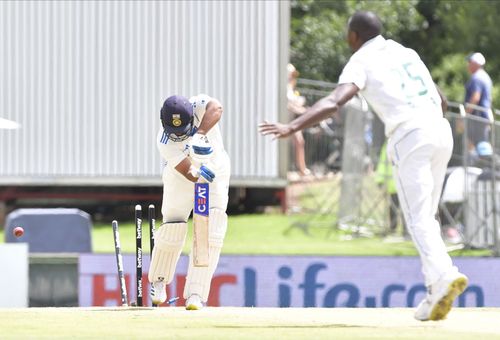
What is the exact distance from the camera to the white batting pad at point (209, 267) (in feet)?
36.5

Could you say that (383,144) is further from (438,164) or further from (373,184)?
(438,164)

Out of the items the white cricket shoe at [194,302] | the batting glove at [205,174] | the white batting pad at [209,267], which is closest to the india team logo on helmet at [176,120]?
the batting glove at [205,174]

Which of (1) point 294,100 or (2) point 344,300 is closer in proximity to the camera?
(2) point 344,300

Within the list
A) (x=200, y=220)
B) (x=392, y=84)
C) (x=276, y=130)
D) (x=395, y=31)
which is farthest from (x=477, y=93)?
(x=395, y=31)

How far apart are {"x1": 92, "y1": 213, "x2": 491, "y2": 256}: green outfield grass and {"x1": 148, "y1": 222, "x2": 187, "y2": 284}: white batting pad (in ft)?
18.3

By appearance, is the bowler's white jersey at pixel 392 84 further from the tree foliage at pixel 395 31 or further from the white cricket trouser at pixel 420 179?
the tree foliage at pixel 395 31

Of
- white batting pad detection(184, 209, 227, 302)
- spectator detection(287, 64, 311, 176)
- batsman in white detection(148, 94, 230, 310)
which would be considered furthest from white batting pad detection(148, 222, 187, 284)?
spectator detection(287, 64, 311, 176)

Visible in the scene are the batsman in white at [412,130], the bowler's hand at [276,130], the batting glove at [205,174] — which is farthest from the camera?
the batting glove at [205,174]

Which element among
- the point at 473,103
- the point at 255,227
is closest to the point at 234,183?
the point at 255,227

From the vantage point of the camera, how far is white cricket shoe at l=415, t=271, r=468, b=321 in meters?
9.24

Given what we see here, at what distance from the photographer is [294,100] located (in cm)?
2170

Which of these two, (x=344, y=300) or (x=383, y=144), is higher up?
(x=383, y=144)

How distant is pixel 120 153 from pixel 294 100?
2.63m

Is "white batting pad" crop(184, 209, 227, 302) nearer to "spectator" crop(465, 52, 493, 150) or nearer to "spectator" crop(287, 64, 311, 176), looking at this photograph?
"spectator" crop(465, 52, 493, 150)
